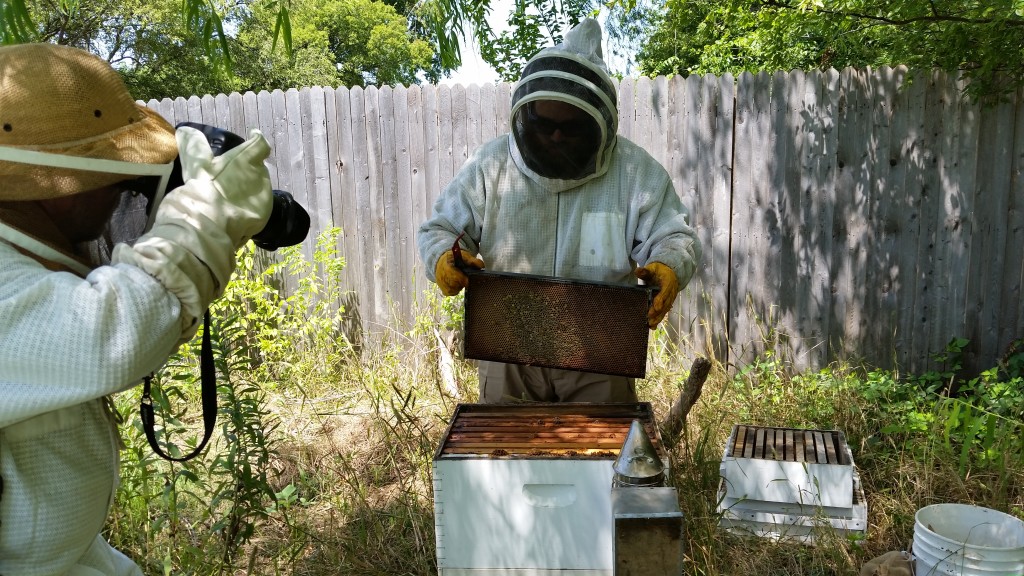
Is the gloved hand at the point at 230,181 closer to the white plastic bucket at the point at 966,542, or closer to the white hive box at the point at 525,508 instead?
the white hive box at the point at 525,508

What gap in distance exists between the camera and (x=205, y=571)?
265 centimetres

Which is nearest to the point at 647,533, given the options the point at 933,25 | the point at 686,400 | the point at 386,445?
the point at 686,400

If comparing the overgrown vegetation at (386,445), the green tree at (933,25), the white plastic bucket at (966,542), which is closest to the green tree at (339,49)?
the overgrown vegetation at (386,445)

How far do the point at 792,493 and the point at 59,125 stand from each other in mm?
2816

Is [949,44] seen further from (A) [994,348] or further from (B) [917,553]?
(B) [917,553]

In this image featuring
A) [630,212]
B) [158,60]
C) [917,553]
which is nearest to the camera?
[917,553]

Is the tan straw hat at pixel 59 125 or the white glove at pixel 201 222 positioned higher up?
the tan straw hat at pixel 59 125

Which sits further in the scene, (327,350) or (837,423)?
(327,350)

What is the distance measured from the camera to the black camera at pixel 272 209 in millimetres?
1423

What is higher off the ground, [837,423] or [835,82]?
[835,82]

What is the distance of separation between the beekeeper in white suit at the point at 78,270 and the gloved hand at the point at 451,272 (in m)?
1.26

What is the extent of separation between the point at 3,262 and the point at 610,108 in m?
2.06

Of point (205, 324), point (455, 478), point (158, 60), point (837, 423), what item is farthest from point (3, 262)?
point (158, 60)

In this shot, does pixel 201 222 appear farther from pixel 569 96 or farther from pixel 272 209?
pixel 569 96
